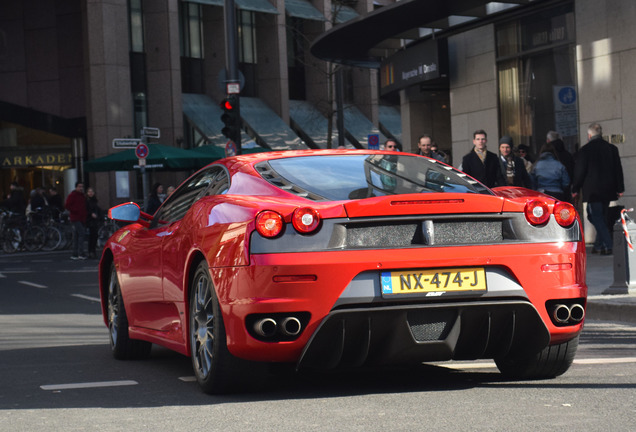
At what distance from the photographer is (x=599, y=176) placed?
53.9 feet

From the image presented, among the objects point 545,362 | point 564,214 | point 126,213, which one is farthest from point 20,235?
point 564,214

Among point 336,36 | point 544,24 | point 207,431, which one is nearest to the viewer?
point 207,431

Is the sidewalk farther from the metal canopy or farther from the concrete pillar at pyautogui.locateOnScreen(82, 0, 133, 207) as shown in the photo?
the concrete pillar at pyautogui.locateOnScreen(82, 0, 133, 207)

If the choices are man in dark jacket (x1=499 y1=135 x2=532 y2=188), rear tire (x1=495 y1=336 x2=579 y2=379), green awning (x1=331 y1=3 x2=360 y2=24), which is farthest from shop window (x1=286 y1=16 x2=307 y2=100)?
rear tire (x1=495 y1=336 x2=579 y2=379)

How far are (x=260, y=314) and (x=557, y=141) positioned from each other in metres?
12.4

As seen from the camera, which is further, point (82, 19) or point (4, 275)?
point (82, 19)

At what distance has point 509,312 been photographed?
5.97m

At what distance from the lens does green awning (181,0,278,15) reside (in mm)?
43381

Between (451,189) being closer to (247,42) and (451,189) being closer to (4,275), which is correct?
(4,275)

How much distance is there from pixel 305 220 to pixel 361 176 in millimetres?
846

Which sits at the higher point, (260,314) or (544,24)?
(544,24)

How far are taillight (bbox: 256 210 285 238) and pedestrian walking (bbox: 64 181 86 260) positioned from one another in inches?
807

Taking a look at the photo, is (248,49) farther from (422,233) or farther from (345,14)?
(422,233)

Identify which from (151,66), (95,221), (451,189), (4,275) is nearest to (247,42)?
(151,66)
